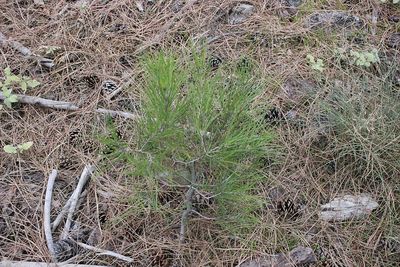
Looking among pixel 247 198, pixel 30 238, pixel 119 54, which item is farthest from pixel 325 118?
pixel 30 238

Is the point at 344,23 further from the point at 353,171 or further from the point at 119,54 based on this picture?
the point at 119,54

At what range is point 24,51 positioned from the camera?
2.77 meters

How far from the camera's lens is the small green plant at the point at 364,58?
2.62 meters

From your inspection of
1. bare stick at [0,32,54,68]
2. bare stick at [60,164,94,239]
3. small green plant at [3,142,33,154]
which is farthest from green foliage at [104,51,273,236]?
bare stick at [0,32,54,68]

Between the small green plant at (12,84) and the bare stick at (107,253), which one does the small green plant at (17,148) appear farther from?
the bare stick at (107,253)

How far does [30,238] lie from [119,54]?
45.9 inches

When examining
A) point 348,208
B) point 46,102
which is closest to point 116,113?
point 46,102

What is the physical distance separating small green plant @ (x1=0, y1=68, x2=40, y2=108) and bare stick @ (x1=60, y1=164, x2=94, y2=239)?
0.57 metres

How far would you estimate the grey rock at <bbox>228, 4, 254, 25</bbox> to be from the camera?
2955 mm

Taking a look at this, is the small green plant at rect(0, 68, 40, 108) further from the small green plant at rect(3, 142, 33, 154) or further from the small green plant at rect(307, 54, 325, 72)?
the small green plant at rect(307, 54, 325, 72)

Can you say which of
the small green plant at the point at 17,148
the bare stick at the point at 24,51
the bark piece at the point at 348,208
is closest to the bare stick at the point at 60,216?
the small green plant at the point at 17,148

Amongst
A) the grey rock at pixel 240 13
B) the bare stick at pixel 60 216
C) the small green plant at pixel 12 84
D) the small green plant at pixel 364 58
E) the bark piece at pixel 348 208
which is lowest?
the bark piece at pixel 348 208

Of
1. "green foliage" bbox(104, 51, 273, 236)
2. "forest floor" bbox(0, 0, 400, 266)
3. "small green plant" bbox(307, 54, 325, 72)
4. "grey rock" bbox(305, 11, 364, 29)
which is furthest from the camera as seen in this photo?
"grey rock" bbox(305, 11, 364, 29)

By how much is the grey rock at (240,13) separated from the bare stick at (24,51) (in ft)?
3.59
